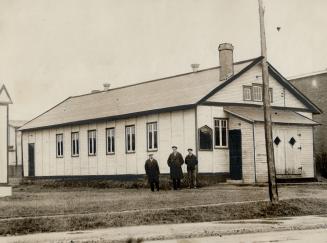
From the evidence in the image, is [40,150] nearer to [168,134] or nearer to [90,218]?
[168,134]

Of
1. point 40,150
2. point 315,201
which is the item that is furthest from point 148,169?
point 40,150

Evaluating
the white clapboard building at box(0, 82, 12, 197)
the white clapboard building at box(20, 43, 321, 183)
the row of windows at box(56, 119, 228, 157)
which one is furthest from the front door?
the white clapboard building at box(0, 82, 12, 197)

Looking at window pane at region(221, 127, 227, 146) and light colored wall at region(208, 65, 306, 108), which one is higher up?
light colored wall at region(208, 65, 306, 108)

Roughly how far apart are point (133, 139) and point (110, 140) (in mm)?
2252

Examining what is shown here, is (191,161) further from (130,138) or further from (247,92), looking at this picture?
(130,138)

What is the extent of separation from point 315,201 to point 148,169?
343 inches

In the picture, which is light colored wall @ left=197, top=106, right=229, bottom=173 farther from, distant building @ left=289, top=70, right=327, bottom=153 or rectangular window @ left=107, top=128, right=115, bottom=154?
distant building @ left=289, top=70, right=327, bottom=153

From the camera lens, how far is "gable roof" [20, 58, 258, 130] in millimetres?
31484

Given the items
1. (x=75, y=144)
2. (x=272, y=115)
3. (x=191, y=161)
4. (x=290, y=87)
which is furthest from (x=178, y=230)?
(x=75, y=144)

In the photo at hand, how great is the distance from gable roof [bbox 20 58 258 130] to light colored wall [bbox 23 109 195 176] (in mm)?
487

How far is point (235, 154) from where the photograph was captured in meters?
30.5

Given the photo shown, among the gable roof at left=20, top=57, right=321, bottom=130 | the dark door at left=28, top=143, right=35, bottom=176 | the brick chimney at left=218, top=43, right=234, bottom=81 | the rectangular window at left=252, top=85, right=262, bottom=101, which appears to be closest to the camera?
the gable roof at left=20, top=57, right=321, bottom=130

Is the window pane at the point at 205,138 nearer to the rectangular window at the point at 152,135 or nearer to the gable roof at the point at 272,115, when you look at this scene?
the gable roof at the point at 272,115

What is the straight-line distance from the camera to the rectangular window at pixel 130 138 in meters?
33.9
